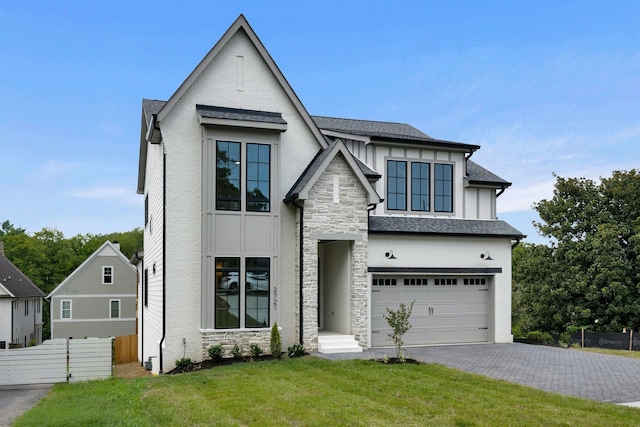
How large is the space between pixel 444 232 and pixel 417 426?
11589mm

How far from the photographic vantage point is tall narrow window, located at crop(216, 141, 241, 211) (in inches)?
677

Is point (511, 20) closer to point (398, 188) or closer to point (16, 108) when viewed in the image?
point (398, 188)

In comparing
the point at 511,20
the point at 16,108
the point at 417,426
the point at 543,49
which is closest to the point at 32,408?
the point at 417,426

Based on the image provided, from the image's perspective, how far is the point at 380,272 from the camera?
19.2 metres

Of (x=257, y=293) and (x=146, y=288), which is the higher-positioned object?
(x=257, y=293)

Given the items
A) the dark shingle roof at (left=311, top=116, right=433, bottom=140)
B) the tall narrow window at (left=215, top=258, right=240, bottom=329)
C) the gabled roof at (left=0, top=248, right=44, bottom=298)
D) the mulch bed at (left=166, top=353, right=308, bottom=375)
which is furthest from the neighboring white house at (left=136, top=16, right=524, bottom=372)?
the gabled roof at (left=0, top=248, right=44, bottom=298)

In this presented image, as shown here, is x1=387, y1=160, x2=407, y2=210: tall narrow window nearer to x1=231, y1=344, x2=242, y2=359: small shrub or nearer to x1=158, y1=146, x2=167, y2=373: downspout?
x1=231, y1=344, x2=242, y2=359: small shrub

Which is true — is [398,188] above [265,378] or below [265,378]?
above

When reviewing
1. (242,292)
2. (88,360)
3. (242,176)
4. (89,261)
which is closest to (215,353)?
(242,292)

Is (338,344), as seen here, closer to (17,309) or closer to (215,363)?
(215,363)

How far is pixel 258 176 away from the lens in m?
17.6

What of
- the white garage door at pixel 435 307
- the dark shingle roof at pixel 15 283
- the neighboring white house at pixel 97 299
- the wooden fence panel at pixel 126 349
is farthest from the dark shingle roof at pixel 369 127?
the dark shingle roof at pixel 15 283

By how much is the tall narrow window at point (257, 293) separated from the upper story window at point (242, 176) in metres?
1.65

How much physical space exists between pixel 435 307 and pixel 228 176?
331 inches
